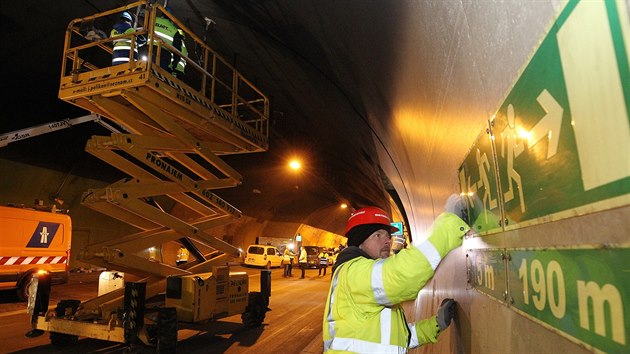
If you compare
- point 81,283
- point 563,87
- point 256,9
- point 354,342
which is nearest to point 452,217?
point 354,342

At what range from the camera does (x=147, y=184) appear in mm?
6984

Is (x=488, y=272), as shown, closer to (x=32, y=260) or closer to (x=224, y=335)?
(x=224, y=335)

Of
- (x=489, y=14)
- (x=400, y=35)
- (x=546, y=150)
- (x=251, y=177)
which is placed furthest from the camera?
(x=251, y=177)

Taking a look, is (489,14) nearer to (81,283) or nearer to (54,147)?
(54,147)

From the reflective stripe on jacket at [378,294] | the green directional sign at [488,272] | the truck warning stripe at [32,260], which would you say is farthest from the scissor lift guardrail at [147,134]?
the truck warning stripe at [32,260]

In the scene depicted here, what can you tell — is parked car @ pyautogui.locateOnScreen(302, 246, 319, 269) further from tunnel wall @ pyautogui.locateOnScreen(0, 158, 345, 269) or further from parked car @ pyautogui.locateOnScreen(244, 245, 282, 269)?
tunnel wall @ pyautogui.locateOnScreen(0, 158, 345, 269)

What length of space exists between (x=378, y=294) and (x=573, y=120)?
4.42 ft

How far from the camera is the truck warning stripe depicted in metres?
11.7

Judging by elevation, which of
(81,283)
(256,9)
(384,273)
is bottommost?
(81,283)

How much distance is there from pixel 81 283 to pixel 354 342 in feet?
57.6

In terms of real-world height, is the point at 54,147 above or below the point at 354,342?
above

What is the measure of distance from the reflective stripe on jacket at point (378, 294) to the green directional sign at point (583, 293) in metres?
0.60

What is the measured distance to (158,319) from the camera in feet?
21.7

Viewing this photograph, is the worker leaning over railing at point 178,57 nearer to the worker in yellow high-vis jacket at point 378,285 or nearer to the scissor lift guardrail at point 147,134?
the scissor lift guardrail at point 147,134
